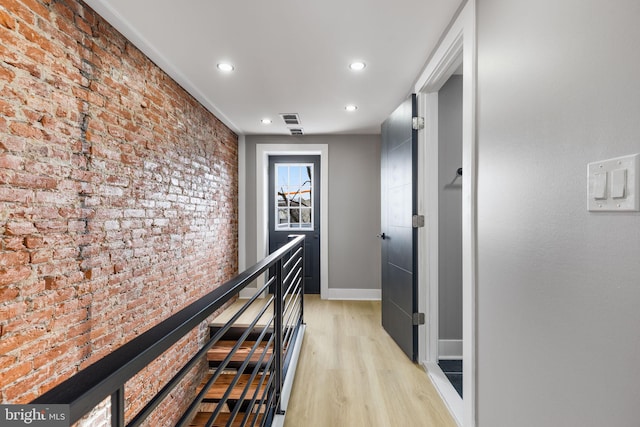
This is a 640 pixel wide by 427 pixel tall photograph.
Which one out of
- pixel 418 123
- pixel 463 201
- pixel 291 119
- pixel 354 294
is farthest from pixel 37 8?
pixel 354 294

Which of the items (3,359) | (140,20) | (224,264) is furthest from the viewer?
(224,264)

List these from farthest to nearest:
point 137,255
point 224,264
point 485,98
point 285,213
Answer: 1. point 285,213
2. point 224,264
3. point 137,255
4. point 485,98

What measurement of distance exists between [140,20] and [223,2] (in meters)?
0.53

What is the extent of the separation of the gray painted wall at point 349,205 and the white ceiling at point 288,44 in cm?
126

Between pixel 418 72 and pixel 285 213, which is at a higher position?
pixel 418 72

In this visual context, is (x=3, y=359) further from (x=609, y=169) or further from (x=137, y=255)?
(x=609, y=169)

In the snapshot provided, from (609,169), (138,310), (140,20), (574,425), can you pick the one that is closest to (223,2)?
(140,20)

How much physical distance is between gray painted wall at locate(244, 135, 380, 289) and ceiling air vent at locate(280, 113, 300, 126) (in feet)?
1.99

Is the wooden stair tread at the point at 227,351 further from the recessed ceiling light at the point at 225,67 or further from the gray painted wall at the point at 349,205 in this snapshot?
the recessed ceiling light at the point at 225,67

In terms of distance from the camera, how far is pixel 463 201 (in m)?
1.55

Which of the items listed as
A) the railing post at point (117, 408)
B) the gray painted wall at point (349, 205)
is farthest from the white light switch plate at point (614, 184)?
the gray painted wall at point (349, 205)

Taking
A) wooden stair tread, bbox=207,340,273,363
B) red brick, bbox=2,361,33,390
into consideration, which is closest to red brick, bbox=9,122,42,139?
red brick, bbox=2,361,33,390

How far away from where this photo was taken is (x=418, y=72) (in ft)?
7.63

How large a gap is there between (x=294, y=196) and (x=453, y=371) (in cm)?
314
